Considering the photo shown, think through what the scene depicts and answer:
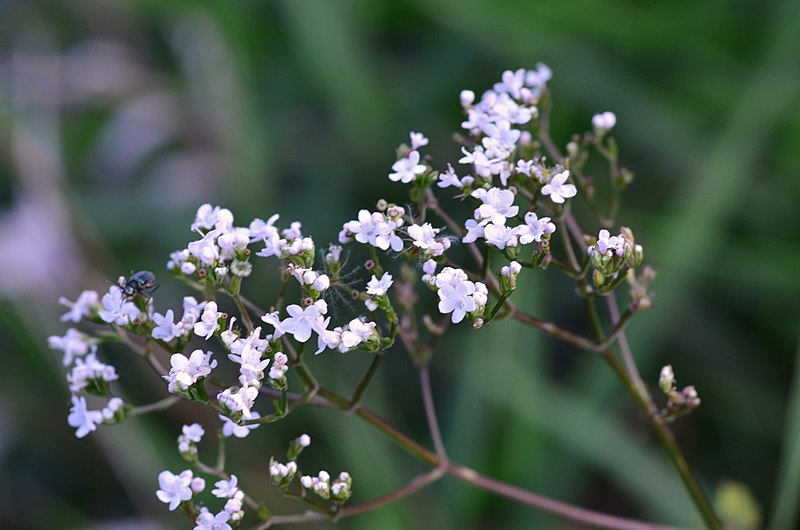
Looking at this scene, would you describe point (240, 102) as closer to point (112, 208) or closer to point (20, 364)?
point (112, 208)

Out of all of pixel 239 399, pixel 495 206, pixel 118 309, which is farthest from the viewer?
pixel 118 309

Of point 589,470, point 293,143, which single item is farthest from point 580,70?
point 589,470

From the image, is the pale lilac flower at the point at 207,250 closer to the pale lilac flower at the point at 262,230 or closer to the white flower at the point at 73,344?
the pale lilac flower at the point at 262,230

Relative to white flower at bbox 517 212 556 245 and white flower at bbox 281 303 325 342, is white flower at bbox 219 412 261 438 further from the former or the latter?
white flower at bbox 517 212 556 245

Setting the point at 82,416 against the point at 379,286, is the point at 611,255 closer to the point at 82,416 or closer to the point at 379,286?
the point at 379,286

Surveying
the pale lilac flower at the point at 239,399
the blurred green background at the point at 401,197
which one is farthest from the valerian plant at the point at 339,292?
the blurred green background at the point at 401,197

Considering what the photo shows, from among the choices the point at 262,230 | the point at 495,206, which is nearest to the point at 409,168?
the point at 495,206
